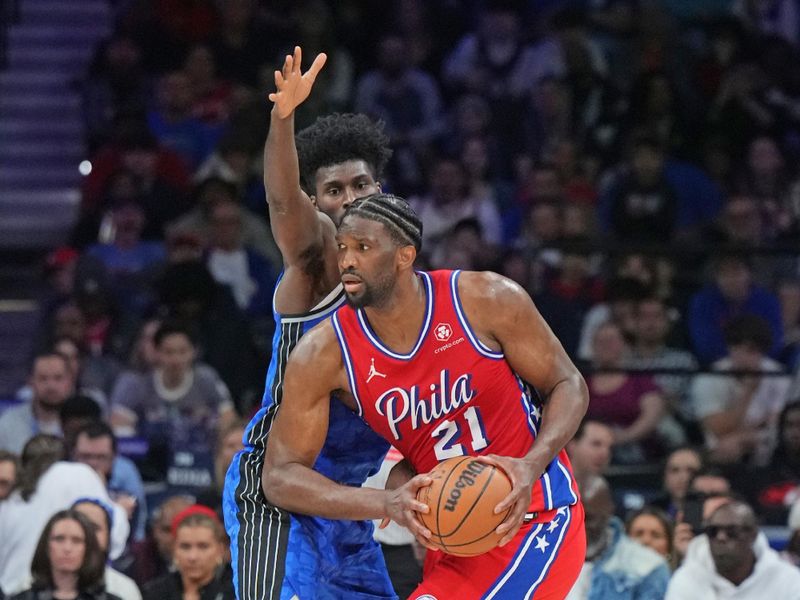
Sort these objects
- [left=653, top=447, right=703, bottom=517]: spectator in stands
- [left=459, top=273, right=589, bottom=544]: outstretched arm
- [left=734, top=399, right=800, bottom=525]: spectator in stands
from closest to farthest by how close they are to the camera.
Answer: [left=459, top=273, right=589, bottom=544]: outstretched arm
[left=653, top=447, right=703, bottom=517]: spectator in stands
[left=734, top=399, right=800, bottom=525]: spectator in stands

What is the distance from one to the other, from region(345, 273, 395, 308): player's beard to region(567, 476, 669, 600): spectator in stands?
3045 mm

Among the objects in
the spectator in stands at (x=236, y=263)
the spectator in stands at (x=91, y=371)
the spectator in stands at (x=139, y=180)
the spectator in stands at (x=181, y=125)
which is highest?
the spectator in stands at (x=181, y=125)

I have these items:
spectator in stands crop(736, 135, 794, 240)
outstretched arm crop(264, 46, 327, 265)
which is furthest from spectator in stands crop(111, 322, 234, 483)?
outstretched arm crop(264, 46, 327, 265)

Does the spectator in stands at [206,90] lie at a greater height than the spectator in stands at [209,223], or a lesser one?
greater

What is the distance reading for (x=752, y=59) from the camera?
41.5ft

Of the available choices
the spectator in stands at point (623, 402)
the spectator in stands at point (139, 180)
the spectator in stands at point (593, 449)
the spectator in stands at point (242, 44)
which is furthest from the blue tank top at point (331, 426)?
the spectator in stands at point (242, 44)

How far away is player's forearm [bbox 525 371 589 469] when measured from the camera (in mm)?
4770

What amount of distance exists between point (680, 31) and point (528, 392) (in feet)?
29.5

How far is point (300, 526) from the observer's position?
17.2 ft

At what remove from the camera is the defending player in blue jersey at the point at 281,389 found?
16.6ft

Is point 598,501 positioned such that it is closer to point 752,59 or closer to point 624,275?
point 624,275

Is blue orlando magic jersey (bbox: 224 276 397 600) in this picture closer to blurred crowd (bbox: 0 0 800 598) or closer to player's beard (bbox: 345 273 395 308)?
player's beard (bbox: 345 273 395 308)

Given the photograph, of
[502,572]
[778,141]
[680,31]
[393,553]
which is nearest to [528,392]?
[502,572]

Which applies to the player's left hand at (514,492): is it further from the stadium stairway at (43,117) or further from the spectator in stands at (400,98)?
the stadium stairway at (43,117)
